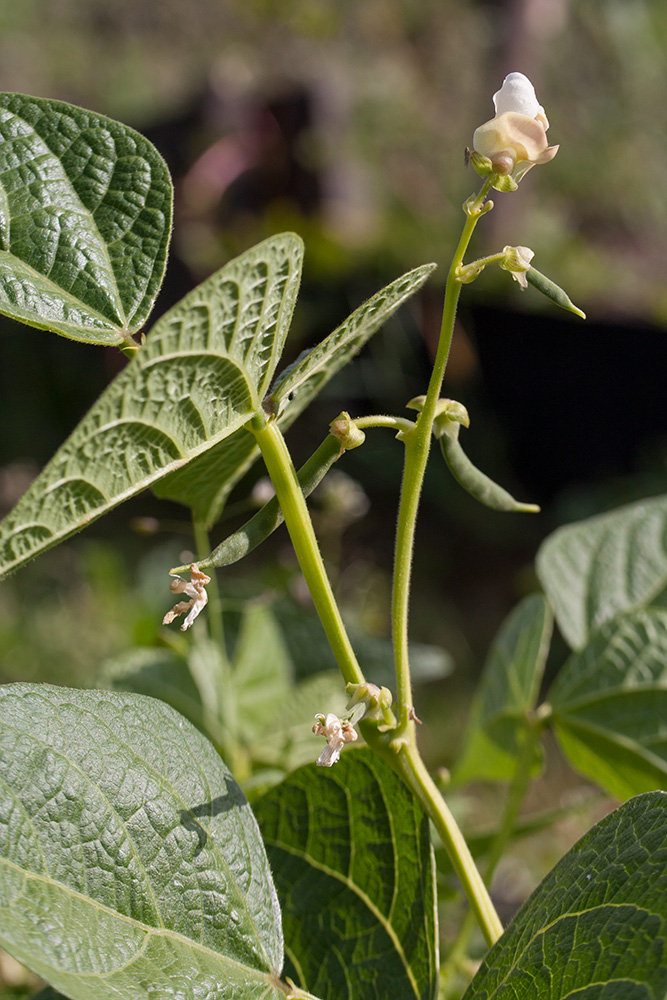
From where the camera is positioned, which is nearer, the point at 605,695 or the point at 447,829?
the point at 447,829

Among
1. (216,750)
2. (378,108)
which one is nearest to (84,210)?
(216,750)

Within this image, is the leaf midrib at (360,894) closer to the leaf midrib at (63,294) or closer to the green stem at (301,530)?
the green stem at (301,530)

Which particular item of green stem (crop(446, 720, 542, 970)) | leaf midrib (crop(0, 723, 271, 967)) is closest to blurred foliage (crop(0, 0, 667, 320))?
green stem (crop(446, 720, 542, 970))

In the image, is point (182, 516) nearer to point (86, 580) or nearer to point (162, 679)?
point (86, 580)

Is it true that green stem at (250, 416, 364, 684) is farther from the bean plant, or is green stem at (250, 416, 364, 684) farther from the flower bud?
the flower bud

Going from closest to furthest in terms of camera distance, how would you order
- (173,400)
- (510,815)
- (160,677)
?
(173,400) < (510,815) < (160,677)

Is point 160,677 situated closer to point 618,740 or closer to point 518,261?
point 618,740

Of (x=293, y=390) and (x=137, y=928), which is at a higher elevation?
(x=293, y=390)
